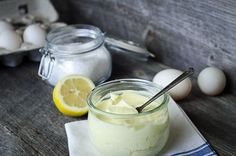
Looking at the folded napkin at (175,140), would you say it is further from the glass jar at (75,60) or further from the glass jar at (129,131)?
the glass jar at (75,60)

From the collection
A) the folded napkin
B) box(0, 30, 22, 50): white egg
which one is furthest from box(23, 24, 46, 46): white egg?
the folded napkin

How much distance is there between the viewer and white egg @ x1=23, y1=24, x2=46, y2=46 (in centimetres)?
88

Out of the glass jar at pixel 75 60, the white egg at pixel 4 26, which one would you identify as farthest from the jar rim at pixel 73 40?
the white egg at pixel 4 26

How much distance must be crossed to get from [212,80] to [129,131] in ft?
0.88

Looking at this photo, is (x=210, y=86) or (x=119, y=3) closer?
(x=210, y=86)

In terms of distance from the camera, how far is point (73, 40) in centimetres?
88

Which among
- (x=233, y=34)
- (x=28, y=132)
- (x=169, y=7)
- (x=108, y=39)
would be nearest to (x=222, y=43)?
(x=233, y=34)

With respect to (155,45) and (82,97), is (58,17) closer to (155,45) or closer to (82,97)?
(155,45)

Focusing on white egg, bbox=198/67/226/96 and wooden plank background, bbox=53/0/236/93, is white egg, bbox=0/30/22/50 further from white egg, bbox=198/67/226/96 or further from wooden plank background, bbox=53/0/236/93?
white egg, bbox=198/67/226/96

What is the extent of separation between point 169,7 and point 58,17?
310mm

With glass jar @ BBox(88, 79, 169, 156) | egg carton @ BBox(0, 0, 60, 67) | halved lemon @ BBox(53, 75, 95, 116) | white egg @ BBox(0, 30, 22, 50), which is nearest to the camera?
glass jar @ BBox(88, 79, 169, 156)

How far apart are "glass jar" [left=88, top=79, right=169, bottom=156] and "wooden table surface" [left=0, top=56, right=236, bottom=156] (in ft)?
0.26

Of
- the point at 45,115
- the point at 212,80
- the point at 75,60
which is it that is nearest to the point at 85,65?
the point at 75,60

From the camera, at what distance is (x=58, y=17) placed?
1.02 metres
